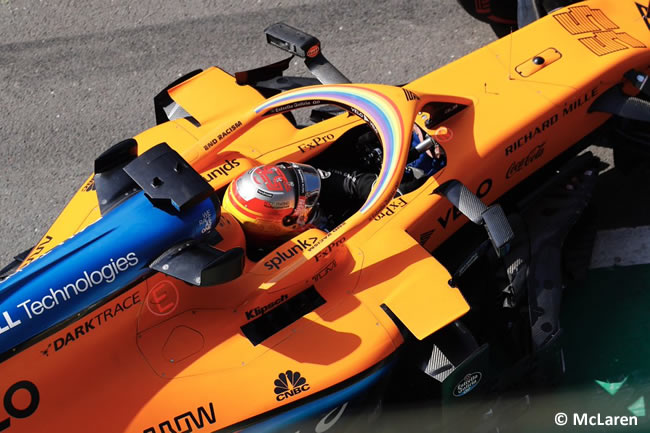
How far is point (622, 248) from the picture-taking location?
627 cm

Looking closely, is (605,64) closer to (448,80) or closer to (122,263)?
(448,80)

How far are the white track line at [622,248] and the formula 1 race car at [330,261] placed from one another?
0.64m

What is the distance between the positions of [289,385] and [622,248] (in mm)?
3022

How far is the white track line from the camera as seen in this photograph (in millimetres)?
6215

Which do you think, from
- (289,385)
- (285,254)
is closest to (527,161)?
(285,254)

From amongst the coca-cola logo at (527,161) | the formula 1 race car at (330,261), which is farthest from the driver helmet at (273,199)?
the coca-cola logo at (527,161)

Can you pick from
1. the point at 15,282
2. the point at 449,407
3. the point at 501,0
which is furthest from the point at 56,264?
the point at 501,0

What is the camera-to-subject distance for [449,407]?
506 cm

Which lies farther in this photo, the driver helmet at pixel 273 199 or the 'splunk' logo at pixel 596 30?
the 'splunk' logo at pixel 596 30

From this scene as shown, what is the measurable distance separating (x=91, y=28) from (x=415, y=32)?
326cm

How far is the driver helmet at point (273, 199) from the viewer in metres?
4.86

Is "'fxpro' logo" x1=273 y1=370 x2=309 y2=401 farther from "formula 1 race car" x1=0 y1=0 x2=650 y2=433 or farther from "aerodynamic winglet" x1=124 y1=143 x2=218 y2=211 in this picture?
"aerodynamic winglet" x1=124 y1=143 x2=218 y2=211

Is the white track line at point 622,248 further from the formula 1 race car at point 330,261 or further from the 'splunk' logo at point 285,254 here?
the 'splunk' logo at point 285,254

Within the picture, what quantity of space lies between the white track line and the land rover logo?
171 centimetres
